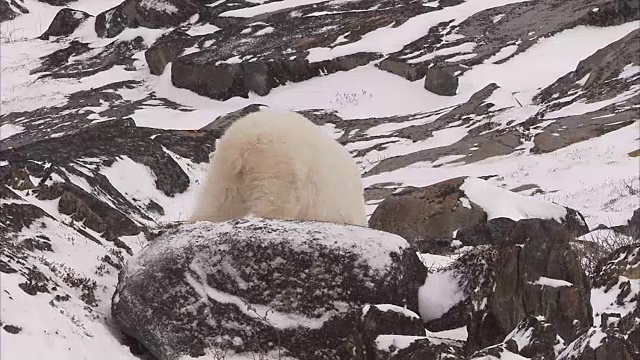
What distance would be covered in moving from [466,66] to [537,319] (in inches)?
1042

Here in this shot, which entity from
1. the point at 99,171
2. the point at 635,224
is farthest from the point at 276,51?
the point at 635,224

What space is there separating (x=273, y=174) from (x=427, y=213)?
6000 millimetres

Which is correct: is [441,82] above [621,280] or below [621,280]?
below

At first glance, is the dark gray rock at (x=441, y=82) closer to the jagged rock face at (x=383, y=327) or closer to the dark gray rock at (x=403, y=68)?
the dark gray rock at (x=403, y=68)

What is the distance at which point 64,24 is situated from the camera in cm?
4531

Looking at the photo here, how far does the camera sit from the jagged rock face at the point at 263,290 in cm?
463

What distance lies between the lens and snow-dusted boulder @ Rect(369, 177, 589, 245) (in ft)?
34.2

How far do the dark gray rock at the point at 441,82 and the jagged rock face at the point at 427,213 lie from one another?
16.0 meters

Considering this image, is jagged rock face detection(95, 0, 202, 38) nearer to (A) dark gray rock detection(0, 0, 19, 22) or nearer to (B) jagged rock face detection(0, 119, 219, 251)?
(A) dark gray rock detection(0, 0, 19, 22)

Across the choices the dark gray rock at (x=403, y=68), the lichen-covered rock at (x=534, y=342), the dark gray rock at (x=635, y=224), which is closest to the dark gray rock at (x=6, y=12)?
the dark gray rock at (x=403, y=68)

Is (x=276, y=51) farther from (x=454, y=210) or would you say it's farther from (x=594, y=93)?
(x=454, y=210)

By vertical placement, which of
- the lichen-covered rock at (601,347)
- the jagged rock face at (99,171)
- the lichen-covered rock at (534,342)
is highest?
the lichen-covered rock at (601,347)

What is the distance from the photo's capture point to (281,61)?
32.8 m

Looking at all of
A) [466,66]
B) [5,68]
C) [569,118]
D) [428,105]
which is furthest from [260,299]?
[5,68]
